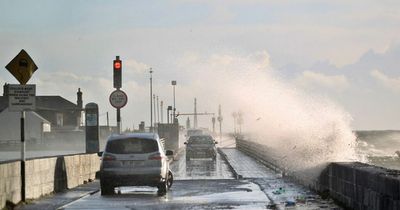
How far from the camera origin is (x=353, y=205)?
58.3 ft

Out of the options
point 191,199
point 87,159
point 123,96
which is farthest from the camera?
point 123,96

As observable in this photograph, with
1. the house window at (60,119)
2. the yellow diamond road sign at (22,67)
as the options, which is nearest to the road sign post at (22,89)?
the yellow diamond road sign at (22,67)

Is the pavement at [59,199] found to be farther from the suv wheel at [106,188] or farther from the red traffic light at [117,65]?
the red traffic light at [117,65]

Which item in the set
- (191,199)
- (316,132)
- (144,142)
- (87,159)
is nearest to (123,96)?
(87,159)

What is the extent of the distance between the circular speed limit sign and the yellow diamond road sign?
13.8 metres

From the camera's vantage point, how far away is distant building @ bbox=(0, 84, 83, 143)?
399 ft

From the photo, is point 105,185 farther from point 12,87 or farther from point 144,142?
point 12,87

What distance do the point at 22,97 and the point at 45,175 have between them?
360 cm

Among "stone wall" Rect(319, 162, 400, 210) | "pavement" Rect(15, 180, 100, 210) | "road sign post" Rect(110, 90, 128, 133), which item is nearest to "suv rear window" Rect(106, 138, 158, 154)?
"pavement" Rect(15, 180, 100, 210)

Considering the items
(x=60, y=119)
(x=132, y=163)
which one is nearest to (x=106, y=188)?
(x=132, y=163)

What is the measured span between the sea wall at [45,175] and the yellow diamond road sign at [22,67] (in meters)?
2.03

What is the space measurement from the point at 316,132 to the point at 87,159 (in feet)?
31.7

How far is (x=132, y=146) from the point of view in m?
23.6

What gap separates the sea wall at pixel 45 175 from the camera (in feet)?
61.1
